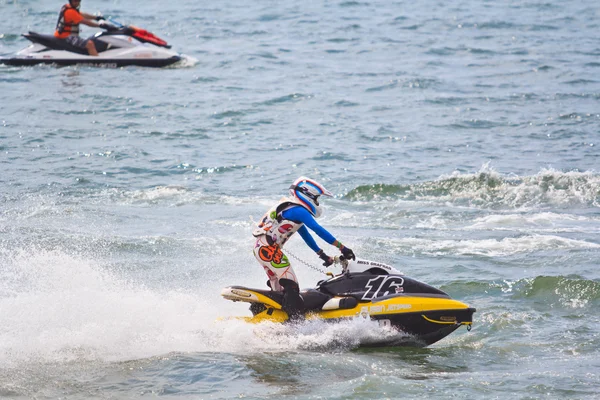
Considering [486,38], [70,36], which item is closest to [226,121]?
[70,36]

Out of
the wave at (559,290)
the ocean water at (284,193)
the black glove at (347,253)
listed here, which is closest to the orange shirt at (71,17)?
the ocean water at (284,193)

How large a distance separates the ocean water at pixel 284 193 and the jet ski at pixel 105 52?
325 millimetres

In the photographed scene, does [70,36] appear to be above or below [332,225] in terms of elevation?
above

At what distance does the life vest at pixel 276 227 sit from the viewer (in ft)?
36.0

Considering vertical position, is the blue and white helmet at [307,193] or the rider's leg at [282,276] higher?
the blue and white helmet at [307,193]

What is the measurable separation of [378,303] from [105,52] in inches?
799

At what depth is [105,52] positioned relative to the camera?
2898 cm

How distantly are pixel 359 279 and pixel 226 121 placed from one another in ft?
45.9

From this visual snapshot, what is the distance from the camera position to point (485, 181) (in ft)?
62.0

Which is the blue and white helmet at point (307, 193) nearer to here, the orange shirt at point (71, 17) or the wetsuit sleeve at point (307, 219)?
the wetsuit sleeve at point (307, 219)

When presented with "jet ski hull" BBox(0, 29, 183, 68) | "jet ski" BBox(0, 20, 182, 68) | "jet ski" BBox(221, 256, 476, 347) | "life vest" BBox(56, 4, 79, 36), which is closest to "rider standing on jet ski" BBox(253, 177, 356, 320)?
"jet ski" BBox(221, 256, 476, 347)

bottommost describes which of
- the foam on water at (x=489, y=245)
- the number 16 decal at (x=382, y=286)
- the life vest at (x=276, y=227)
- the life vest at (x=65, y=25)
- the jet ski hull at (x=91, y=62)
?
the foam on water at (x=489, y=245)

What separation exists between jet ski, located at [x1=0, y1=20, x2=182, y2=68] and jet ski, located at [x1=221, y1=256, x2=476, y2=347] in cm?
1894

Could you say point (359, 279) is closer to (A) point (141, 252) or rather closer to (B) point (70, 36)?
(A) point (141, 252)
